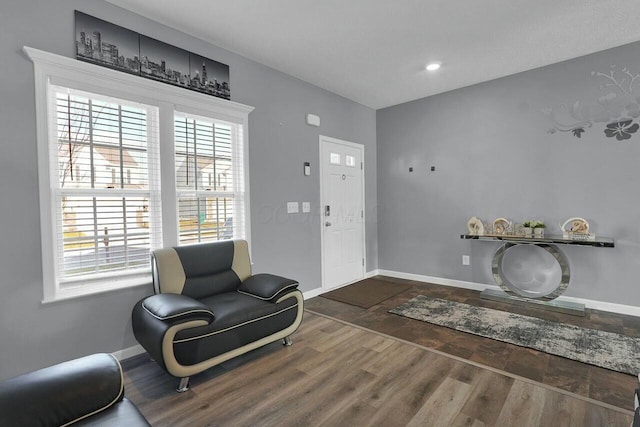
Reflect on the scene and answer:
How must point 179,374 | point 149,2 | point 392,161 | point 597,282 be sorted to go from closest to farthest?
point 179,374 < point 149,2 < point 597,282 < point 392,161

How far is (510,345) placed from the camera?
2.66m

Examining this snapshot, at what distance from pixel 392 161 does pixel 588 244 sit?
269 centimetres

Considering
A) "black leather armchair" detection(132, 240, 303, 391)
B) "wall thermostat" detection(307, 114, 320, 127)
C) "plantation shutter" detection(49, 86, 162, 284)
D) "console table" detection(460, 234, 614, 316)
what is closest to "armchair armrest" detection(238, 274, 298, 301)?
"black leather armchair" detection(132, 240, 303, 391)

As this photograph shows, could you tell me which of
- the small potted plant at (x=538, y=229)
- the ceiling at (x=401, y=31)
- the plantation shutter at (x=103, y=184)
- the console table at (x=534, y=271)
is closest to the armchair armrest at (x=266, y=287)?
the plantation shutter at (x=103, y=184)

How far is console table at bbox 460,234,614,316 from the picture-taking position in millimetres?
3490

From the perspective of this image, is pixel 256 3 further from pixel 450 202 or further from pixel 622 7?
pixel 450 202

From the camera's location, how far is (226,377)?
226 cm

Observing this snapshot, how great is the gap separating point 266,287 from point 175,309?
0.78 m

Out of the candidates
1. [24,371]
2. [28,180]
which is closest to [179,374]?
[24,371]

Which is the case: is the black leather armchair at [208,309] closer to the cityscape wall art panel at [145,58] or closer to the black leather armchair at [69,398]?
the black leather armchair at [69,398]

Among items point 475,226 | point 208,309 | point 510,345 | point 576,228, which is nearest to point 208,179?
point 208,309

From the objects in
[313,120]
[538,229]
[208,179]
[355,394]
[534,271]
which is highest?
[313,120]

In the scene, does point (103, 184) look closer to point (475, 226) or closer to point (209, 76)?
point (209, 76)

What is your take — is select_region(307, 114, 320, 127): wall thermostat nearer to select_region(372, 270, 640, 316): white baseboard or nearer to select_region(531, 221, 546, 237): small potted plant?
select_region(372, 270, 640, 316): white baseboard
